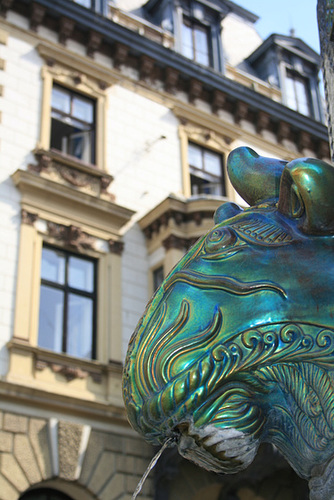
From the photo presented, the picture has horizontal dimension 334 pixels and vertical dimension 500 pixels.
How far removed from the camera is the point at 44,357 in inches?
423

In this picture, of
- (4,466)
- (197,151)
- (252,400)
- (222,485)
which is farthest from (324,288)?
(197,151)

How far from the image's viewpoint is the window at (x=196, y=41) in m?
16.5

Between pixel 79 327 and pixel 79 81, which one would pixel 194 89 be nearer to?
pixel 79 81

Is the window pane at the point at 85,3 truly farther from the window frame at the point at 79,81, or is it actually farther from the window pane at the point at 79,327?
the window pane at the point at 79,327

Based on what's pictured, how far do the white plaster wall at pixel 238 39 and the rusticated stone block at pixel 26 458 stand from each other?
454 inches

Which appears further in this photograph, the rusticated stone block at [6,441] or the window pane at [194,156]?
the window pane at [194,156]

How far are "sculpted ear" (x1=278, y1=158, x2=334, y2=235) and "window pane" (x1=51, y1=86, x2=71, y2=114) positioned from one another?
41.4ft

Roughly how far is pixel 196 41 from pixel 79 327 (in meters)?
8.26

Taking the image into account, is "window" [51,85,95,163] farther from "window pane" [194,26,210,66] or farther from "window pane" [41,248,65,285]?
"window pane" [194,26,210,66]

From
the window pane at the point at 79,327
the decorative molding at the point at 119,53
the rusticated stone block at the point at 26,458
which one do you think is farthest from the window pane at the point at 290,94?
the rusticated stone block at the point at 26,458

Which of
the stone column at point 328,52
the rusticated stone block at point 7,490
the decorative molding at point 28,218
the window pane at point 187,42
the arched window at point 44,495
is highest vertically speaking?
the window pane at point 187,42

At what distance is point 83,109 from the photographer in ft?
44.5

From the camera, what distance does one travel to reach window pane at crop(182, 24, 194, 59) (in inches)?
646

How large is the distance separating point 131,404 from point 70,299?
1071cm
